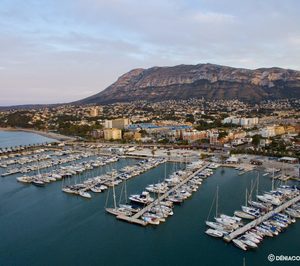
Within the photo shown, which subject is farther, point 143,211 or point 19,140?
point 19,140

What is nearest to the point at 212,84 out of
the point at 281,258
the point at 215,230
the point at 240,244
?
the point at 215,230

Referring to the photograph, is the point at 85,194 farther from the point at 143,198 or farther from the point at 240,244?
the point at 240,244

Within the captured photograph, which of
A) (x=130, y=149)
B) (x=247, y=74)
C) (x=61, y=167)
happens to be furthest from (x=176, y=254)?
(x=247, y=74)

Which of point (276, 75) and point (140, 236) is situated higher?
point (276, 75)

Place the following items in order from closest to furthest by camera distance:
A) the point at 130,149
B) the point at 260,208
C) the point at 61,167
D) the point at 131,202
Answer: the point at 260,208
the point at 131,202
the point at 61,167
the point at 130,149

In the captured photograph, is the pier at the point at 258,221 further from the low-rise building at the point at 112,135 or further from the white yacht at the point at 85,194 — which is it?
the low-rise building at the point at 112,135

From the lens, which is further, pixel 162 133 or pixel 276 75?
pixel 276 75

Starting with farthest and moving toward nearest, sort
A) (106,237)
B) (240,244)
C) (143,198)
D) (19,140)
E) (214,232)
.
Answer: (19,140)
(143,198)
(106,237)
(214,232)
(240,244)

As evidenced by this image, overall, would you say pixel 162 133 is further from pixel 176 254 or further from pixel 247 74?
pixel 247 74
